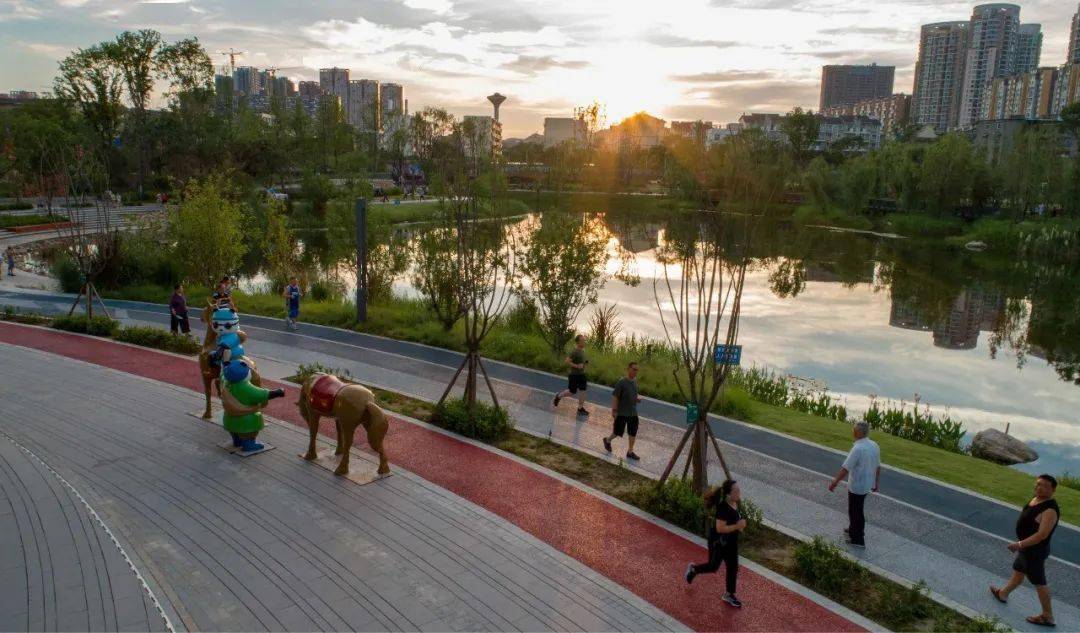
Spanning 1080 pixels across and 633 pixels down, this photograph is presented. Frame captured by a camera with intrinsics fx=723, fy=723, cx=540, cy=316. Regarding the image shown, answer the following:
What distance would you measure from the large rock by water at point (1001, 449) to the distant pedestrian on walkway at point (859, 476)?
7988 mm

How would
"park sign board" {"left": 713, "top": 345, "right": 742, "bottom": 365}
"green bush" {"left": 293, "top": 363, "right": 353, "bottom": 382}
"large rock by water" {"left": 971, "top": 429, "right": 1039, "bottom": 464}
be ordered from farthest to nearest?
1. "large rock by water" {"left": 971, "top": 429, "right": 1039, "bottom": 464}
2. "green bush" {"left": 293, "top": 363, "right": 353, "bottom": 382}
3. "park sign board" {"left": 713, "top": 345, "right": 742, "bottom": 365}

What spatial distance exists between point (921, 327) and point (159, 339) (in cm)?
2860

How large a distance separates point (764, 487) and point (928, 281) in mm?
36110

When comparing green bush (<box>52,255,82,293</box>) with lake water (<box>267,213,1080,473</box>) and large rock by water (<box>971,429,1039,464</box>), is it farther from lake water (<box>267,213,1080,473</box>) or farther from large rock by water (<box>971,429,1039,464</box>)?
large rock by water (<box>971,429,1039,464</box>)

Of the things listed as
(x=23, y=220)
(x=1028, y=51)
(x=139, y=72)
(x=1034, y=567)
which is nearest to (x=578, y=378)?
(x=1034, y=567)

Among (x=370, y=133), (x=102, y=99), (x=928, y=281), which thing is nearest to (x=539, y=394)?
(x=928, y=281)

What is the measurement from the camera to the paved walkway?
8.85 metres

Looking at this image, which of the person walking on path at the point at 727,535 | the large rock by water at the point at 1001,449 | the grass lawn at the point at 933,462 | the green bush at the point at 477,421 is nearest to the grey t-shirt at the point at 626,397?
the green bush at the point at 477,421

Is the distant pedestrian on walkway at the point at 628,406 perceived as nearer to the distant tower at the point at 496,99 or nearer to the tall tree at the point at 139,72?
the distant tower at the point at 496,99

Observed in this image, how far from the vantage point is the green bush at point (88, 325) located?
1972cm

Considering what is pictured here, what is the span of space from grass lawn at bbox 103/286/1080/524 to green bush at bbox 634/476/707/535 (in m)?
4.87

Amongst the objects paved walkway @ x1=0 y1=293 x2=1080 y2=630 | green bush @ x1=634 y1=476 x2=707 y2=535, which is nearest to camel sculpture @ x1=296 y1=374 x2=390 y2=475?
paved walkway @ x1=0 y1=293 x2=1080 y2=630

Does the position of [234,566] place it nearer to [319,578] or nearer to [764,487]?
[319,578]

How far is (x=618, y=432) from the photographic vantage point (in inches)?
488
